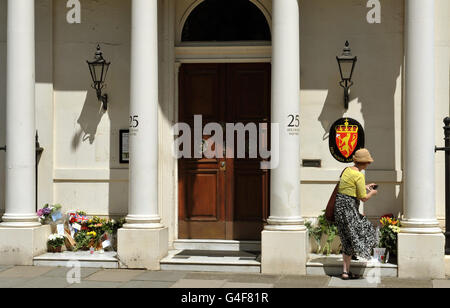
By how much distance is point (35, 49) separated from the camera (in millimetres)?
12461

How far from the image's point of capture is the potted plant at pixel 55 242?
11656 millimetres

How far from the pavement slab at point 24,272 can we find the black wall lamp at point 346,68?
539 cm

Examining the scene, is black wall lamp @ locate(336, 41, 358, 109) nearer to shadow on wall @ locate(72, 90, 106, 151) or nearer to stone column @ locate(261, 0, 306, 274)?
stone column @ locate(261, 0, 306, 274)

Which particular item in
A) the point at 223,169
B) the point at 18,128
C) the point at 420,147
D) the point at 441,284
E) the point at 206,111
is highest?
the point at 206,111

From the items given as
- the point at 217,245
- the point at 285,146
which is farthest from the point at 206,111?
the point at 217,245

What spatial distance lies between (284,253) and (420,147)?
2.49 m

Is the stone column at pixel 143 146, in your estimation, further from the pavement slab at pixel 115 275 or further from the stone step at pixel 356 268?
the stone step at pixel 356 268

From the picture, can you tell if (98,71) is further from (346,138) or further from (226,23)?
(346,138)

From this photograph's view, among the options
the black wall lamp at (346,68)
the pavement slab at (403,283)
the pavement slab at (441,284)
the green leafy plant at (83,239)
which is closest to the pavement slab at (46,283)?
the green leafy plant at (83,239)

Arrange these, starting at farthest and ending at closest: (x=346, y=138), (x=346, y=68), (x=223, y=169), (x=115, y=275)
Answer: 1. (x=223, y=169)
2. (x=346, y=138)
3. (x=346, y=68)
4. (x=115, y=275)

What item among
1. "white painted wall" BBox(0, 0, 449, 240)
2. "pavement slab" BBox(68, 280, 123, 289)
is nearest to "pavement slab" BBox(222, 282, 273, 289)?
"pavement slab" BBox(68, 280, 123, 289)

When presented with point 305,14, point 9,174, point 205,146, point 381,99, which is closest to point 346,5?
point 305,14

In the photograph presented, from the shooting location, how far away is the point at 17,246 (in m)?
11.2

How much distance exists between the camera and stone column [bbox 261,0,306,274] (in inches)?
420
